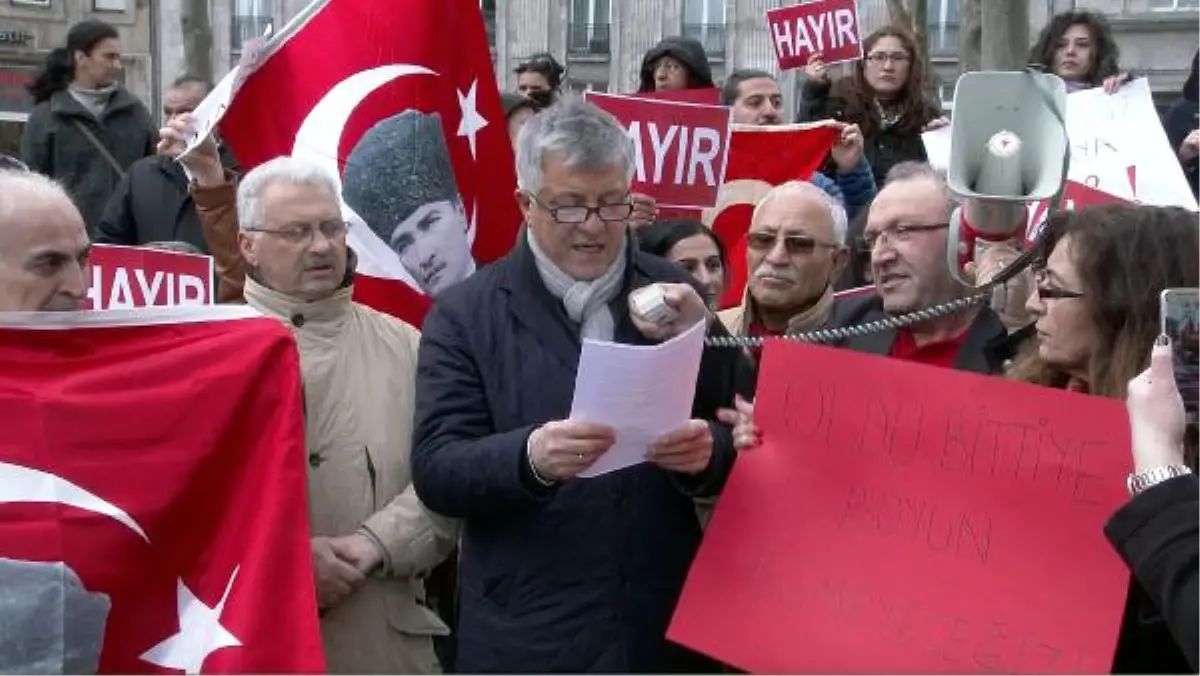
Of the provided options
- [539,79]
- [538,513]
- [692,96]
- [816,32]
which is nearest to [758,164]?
[692,96]

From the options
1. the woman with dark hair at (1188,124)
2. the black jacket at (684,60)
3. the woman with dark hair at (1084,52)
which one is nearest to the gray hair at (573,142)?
the woman with dark hair at (1084,52)

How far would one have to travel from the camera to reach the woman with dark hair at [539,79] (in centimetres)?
745

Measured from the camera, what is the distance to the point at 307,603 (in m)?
2.91

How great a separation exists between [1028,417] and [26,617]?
5.75ft

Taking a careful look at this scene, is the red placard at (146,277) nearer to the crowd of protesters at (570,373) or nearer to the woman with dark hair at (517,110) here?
the crowd of protesters at (570,373)

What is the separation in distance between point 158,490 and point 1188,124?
18.4ft

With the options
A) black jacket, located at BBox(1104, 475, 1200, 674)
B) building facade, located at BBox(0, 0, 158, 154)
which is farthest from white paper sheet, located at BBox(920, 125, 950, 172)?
building facade, located at BBox(0, 0, 158, 154)

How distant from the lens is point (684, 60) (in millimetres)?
6941

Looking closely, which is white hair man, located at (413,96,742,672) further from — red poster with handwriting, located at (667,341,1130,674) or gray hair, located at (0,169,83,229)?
gray hair, located at (0,169,83,229)

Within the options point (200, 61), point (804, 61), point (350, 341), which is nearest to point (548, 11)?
point (200, 61)

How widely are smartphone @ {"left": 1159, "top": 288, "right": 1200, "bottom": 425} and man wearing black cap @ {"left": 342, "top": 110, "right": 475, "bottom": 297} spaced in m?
2.29

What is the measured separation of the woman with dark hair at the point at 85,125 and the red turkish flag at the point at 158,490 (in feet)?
16.8

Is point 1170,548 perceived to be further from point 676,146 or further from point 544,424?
point 676,146

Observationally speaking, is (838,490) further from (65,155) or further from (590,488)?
(65,155)
